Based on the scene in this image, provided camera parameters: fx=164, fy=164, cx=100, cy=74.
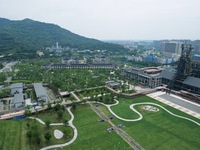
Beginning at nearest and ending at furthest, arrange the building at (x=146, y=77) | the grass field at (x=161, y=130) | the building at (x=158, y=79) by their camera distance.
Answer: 1. the grass field at (x=161, y=130)
2. the building at (x=158, y=79)
3. the building at (x=146, y=77)

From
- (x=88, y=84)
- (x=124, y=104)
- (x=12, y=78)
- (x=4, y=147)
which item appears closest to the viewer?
(x=4, y=147)

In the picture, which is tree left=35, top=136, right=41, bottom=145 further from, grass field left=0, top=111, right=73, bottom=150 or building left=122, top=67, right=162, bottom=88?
building left=122, top=67, right=162, bottom=88

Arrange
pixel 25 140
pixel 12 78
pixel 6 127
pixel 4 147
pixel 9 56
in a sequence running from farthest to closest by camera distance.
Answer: pixel 9 56
pixel 12 78
pixel 6 127
pixel 25 140
pixel 4 147

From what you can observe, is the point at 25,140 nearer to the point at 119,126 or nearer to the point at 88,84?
the point at 119,126

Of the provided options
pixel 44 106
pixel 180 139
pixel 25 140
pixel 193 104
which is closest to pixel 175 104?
pixel 193 104

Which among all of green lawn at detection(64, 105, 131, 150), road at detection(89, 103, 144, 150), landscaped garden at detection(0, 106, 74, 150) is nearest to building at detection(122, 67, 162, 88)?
road at detection(89, 103, 144, 150)

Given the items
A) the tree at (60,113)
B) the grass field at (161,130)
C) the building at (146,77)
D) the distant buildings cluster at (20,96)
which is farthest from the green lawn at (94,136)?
the building at (146,77)

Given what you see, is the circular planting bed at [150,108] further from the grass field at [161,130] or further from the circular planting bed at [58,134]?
the circular planting bed at [58,134]
